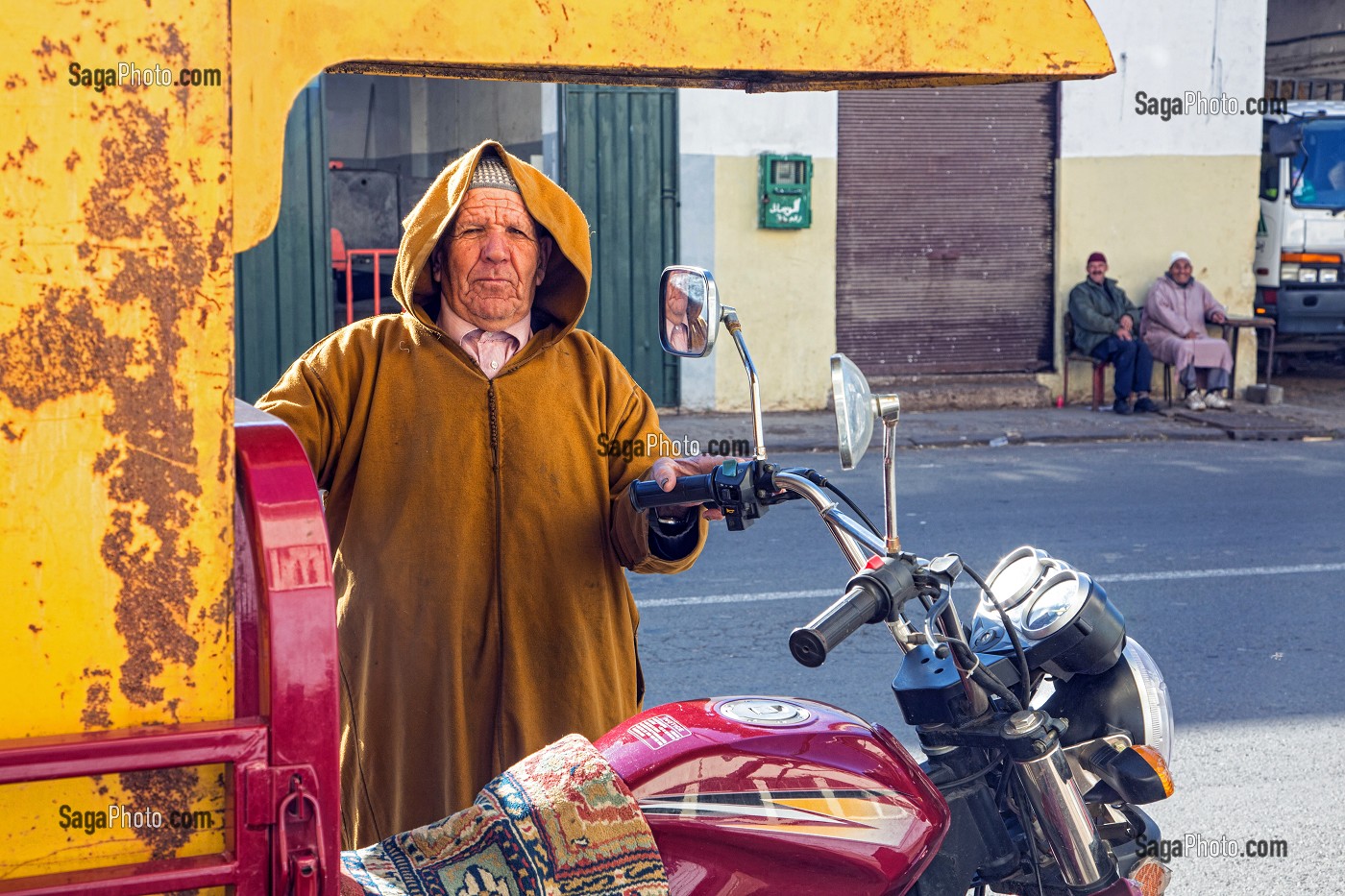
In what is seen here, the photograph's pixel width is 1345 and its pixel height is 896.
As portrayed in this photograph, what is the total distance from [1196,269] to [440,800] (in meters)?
13.0

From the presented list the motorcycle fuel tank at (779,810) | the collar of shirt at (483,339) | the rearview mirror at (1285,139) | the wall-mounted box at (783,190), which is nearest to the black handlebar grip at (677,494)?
the motorcycle fuel tank at (779,810)

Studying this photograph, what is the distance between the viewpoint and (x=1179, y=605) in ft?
21.3

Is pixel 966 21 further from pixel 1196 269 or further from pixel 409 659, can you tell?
pixel 1196 269

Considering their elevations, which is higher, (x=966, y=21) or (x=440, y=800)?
(x=966, y=21)

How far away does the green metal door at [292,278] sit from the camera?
11.8 m

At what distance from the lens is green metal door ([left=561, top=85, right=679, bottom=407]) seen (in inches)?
488

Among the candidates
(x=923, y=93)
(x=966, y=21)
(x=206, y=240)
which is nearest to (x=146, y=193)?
(x=206, y=240)

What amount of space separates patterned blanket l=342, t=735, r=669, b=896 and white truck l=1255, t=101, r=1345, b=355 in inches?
556

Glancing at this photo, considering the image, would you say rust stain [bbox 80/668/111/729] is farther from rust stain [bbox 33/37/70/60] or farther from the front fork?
the front fork

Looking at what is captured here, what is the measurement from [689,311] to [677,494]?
275 millimetres

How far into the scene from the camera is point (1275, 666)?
5641 mm

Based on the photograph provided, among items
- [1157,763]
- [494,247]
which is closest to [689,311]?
[494,247]

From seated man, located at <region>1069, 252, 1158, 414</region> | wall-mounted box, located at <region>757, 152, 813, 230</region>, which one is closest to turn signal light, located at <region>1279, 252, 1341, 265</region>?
seated man, located at <region>1069, 252, 1158, 414</region>

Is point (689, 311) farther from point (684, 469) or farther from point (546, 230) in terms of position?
point (546, 230)
